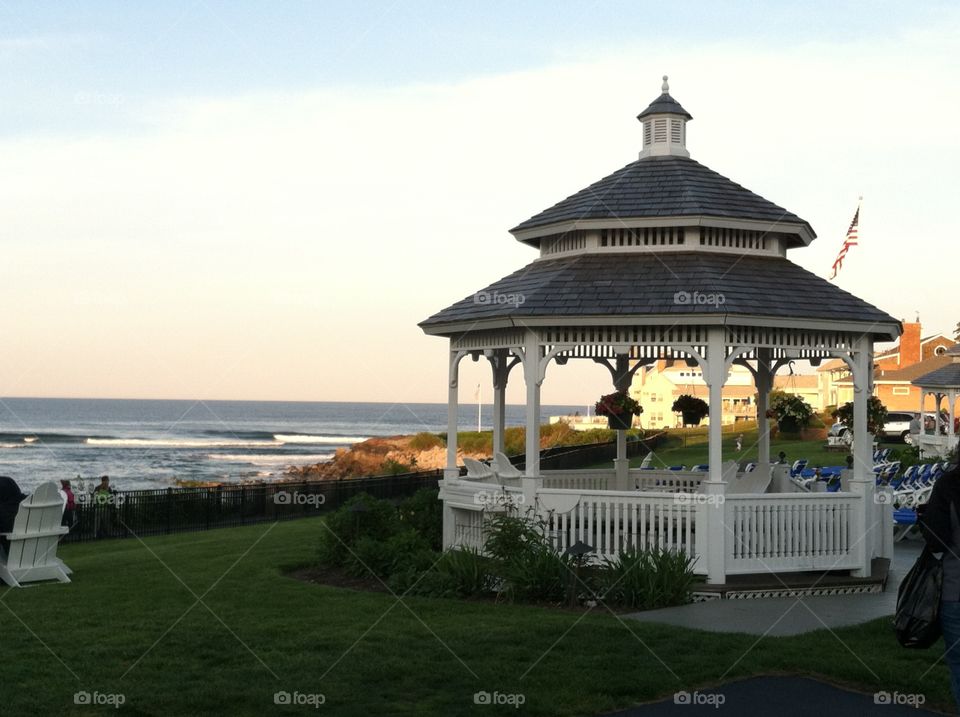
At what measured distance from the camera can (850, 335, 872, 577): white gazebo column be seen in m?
14.2

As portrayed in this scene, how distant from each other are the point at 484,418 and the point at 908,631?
186215mm

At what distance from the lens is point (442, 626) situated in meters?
10.6

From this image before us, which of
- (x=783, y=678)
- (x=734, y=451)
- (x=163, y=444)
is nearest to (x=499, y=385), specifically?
(x=783, y=678)

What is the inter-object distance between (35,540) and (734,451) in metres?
33.2

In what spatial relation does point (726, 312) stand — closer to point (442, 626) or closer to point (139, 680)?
point (442, 626)

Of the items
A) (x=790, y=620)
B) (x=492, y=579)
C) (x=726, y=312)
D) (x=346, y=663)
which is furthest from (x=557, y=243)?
(x=346, y=663)

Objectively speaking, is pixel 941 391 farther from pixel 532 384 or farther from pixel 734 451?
pixel 532 384

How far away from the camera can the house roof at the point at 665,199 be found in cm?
1546

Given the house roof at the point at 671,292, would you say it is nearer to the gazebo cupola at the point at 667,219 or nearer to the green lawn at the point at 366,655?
the gazebo cupola at the point at 667,219

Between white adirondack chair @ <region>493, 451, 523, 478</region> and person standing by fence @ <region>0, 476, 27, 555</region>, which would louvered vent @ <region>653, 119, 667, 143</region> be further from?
person standing by fence @ <region>0, 476, 27, 555</region>

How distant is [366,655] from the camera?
9234mm

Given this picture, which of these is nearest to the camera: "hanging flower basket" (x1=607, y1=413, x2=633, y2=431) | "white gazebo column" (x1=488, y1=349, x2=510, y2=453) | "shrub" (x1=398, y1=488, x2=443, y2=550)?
"shrub" (x1=398, y1=488, x2=443, y2=550)

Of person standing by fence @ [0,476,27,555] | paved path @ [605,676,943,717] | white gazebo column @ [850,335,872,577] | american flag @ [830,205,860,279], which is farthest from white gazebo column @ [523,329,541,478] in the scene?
american flag @ [830,205,860,279]

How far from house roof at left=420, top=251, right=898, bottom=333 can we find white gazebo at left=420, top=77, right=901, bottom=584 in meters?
0.03
